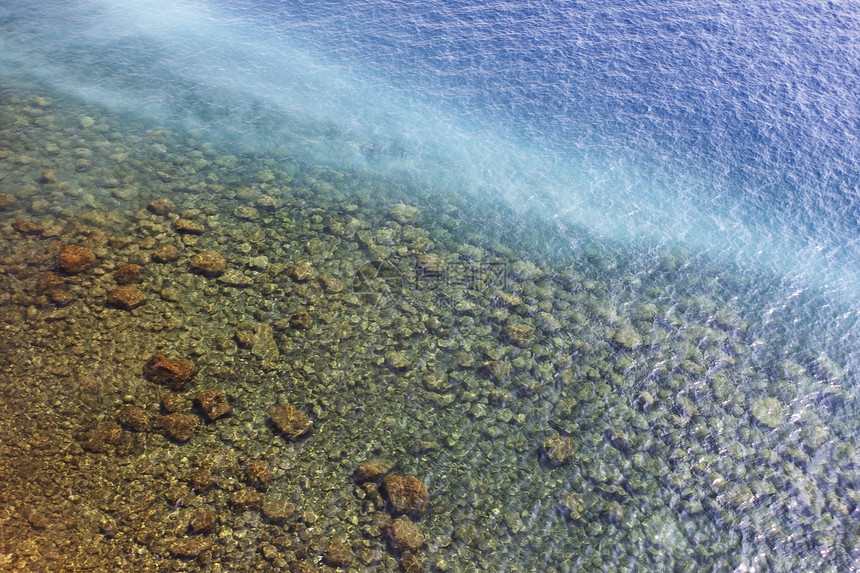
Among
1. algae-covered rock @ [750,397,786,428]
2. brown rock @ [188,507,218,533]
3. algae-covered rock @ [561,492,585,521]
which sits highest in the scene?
algae-covered rock @ [750,397,786,428]

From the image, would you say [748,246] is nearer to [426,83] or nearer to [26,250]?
[426,83]

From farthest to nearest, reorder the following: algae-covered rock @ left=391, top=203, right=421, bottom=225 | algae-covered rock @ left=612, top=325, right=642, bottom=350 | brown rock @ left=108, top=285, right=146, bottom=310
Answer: algae-covered rock @ left=391, top=203, right=421, bottom=225 < algae-covered rock @ left=612, top=325, right=642, bottom=350 < brown rock @ left=108, top=285, right=146, bottom=310

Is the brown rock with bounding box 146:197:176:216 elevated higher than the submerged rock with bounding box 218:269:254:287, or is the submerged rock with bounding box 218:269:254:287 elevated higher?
the brown rock with bounding box 146:197:176:216

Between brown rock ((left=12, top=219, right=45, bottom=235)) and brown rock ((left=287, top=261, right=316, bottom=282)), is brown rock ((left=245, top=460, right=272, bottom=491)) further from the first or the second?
brown rock ((left=12, top=219, right=45, bottom=235))

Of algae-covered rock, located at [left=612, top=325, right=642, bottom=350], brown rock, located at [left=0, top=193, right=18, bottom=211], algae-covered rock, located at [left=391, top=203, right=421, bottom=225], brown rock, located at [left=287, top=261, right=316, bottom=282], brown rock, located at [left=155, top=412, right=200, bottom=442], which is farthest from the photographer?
algae-covered rock, located at [left=391, top=203, right=421, bottom=225]

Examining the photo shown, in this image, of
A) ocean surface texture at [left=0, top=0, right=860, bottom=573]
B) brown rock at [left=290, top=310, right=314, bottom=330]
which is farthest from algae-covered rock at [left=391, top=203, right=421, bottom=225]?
brown rock at [left=290, top=310, right=314, bottom=330]

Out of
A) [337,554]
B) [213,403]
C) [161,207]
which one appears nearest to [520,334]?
[337,554]

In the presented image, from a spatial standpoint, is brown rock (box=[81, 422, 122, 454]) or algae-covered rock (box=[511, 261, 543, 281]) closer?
brown rock (box=[81, 422, 122, 454])

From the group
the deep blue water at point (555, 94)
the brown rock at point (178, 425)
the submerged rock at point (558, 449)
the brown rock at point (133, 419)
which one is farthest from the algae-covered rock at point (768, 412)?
the brown rock at point (133, 419)
